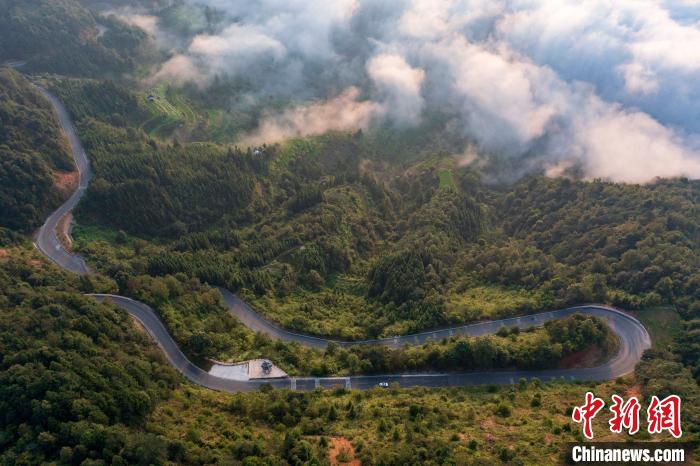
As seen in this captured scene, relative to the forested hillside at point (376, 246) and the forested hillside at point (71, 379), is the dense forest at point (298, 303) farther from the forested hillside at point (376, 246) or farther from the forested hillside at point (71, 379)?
the forested hillside at point (376, 246)

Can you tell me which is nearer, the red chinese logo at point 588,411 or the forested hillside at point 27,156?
the red chinese logo at point 588,411

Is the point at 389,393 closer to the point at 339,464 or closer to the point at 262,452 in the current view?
the point at 339,464

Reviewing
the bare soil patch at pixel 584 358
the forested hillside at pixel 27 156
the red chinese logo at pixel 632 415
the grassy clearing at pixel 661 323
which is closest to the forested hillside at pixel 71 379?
the forested hillside at pixel 27 156

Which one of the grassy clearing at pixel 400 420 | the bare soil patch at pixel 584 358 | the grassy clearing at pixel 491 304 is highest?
the grassy clearing at pixel 491 304

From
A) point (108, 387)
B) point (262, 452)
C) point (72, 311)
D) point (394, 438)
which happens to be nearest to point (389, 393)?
point (394, 438)

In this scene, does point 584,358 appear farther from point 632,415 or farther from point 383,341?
point 383,341

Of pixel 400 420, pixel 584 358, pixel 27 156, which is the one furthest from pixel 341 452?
pixel 27 156

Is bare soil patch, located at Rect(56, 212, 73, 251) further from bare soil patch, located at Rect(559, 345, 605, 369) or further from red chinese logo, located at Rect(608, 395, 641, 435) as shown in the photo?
red chinese logo, located at Rect(608, 395, 641, 435)

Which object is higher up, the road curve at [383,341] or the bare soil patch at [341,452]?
the road curve at [383,341]
